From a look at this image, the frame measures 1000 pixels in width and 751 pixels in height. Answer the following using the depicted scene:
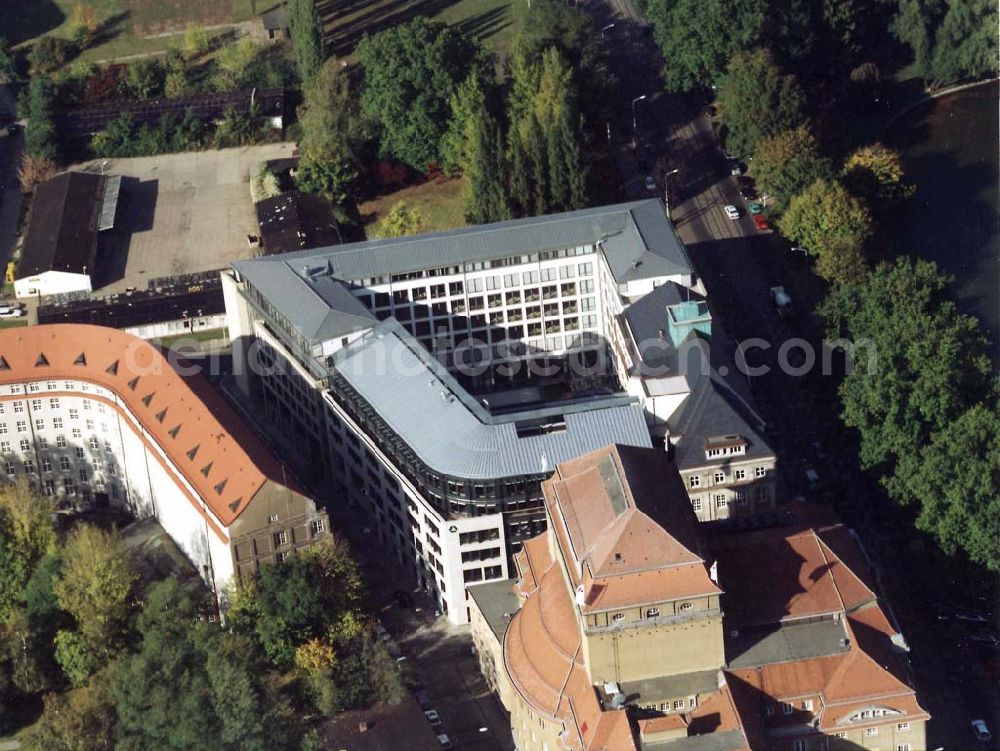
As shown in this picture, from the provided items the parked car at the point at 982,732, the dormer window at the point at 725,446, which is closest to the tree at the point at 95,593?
the dormer window at the point at 725,446

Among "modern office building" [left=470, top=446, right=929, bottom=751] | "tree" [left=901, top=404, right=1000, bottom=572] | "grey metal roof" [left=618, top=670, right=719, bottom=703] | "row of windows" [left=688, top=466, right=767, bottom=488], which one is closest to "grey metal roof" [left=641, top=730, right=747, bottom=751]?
"modern office building" [left=470, top=446, right=929, bottom=751]

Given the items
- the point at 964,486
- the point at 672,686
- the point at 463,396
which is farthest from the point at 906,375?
the point at 672,686

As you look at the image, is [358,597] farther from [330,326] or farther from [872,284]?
[872,284]

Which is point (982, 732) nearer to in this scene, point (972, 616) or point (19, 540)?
point (972, 616)

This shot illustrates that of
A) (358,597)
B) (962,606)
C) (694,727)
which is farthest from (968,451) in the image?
(358,597)

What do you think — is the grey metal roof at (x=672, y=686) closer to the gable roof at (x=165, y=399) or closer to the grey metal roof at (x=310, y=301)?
the gable roof at (x=165, y=399)
